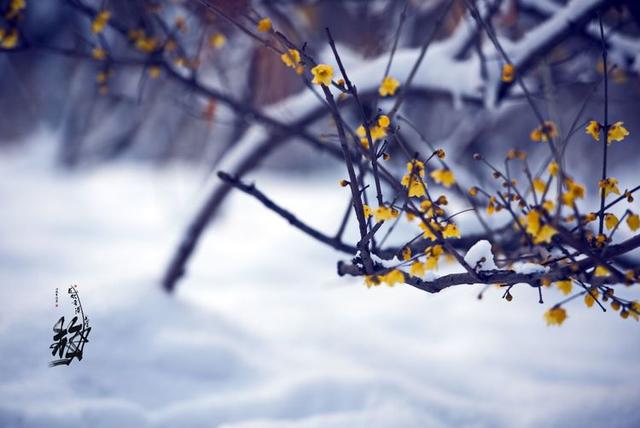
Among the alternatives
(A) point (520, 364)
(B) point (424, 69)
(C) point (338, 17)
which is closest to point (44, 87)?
(C) point (338, 17)

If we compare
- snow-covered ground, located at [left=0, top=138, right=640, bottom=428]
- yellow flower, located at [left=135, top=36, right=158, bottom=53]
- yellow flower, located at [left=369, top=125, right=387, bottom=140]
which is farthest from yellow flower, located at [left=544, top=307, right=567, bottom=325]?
yellow flower, located at [left=135, top=36, right=158, bottom=53]

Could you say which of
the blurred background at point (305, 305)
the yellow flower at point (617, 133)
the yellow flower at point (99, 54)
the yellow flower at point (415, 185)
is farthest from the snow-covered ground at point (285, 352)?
the yellow flower at point (617, 133)

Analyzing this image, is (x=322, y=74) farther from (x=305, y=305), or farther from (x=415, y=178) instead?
(x=305, y=305)

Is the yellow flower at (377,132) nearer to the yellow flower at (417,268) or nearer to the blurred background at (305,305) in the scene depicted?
the blurred background at (305,305)

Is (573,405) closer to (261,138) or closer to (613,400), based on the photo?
(613,400)

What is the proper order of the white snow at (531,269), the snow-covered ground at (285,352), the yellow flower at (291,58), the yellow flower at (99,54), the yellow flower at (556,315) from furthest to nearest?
the yellow flower at (99,54), the snow-covered ground at (285,352), the yellow flower at (291,58), the white snow at (531,269), the yellow flower at (556,315)

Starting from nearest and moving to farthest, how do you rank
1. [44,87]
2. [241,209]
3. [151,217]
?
[151,217]
[241,209]
[44,87]
